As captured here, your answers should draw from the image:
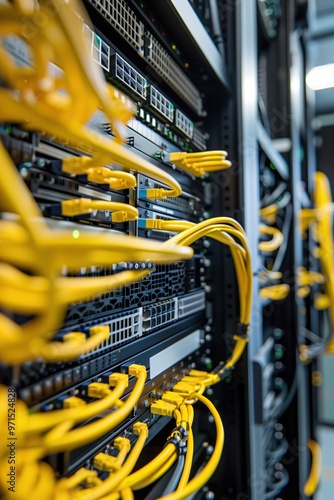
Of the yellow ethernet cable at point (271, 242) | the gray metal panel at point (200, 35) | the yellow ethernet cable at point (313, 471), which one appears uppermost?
the gray metal panel at point (200, 35)

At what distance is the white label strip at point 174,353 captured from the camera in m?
0.62

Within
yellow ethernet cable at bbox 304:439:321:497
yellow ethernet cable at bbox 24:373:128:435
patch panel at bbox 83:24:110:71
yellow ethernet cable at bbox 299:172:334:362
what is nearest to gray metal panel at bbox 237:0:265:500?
patch panel at bbox 83:24:110:71

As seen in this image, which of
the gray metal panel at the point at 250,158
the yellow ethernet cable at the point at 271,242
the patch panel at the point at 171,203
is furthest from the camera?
the yellow ethernet cable at the point at 271,242

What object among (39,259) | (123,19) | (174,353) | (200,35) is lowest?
(174,353)

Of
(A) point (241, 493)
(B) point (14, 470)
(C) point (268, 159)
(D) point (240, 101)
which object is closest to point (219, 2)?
(D) point (240, 101)

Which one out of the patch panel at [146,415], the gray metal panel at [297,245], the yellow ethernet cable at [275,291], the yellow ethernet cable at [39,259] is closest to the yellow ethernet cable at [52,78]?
the yellow ethernet cable at [39,259]

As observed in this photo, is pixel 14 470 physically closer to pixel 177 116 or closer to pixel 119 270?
pixel 119 270

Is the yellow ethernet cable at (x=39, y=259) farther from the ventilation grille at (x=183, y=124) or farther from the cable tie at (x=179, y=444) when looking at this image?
the ventilation grille at (x=183, y=124)

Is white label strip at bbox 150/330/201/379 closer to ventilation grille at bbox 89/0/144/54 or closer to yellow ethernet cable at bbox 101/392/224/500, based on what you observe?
yellow ethernet cable at bbox 101/392/224/500

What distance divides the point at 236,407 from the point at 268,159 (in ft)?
3.25

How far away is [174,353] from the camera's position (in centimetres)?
70

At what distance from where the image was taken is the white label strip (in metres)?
0.62

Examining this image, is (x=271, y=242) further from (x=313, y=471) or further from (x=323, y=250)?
(x=313, y=471)

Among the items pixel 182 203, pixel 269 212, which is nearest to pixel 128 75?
pixel 182 203
